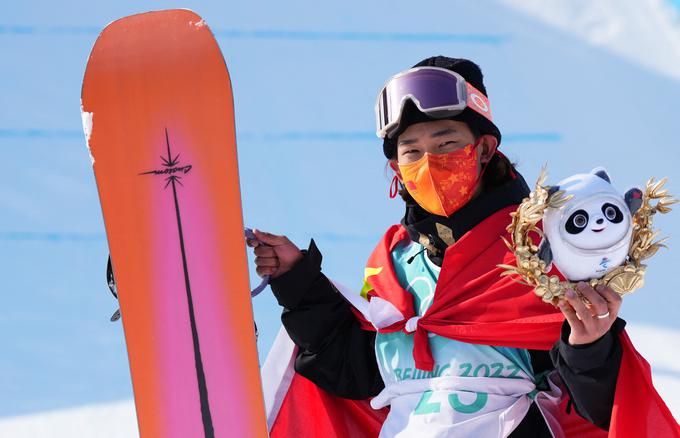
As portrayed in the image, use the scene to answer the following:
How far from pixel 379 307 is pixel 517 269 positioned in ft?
1.84

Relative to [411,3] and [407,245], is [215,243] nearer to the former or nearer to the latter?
[407,245]

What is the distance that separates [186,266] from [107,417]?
9.58 feet

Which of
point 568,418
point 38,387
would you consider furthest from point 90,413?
point 568,418

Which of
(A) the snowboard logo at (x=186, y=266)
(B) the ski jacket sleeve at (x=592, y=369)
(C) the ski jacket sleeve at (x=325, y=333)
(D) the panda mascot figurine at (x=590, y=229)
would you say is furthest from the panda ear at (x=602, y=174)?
(A) the snowboard logo at (x=186, y=266)

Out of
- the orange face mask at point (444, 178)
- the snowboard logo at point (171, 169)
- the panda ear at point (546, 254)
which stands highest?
the snowboard logo at point (171, 169)

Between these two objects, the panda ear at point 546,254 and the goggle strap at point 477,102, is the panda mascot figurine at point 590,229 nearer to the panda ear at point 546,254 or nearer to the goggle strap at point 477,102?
the panda ear at point 546,254

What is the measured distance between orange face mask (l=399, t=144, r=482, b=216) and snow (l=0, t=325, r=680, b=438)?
275 cm

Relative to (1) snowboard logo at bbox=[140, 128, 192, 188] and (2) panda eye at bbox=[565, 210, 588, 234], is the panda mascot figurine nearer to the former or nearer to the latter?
(2) panda eye at bbox=[565, 210, 588, 234]

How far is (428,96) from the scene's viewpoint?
284cm

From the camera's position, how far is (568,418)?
278cm

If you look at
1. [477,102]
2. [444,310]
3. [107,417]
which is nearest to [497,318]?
[444,310]

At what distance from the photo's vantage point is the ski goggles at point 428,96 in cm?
284

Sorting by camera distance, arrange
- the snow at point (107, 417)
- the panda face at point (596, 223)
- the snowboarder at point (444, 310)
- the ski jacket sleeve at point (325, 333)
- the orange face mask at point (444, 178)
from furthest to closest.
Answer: the snow at point (107, 417), the ski jacket sleeve at point (325, 333), the orange face mask at point (444, 178), the snowboarder at point (444, 310), the panda face at point (596, 223)

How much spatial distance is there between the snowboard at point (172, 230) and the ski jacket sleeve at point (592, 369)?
30.8 inches
